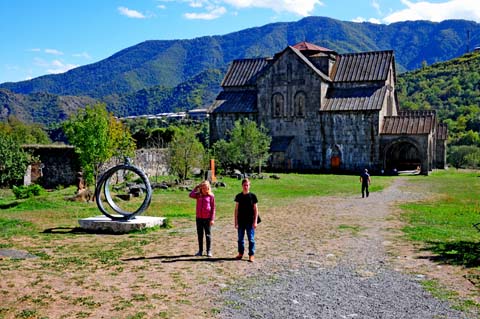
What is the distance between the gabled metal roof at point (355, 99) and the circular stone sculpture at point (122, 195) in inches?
704

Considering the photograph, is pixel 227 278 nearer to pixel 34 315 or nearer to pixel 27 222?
pixel 34 315

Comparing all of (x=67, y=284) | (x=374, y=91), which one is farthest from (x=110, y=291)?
(x=374, y=91)

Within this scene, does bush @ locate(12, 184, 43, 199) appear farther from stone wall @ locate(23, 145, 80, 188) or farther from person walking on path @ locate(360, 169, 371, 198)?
person walking on path @ locate(360, 169, 371, 198)

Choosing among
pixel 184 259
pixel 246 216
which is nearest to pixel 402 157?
pixel 246 216

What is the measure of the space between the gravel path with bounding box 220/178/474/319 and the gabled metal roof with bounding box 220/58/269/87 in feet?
120

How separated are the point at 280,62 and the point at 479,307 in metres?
38.1

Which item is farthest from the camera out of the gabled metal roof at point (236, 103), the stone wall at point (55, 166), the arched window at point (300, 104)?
the gabled metal roof at point (236, 103)

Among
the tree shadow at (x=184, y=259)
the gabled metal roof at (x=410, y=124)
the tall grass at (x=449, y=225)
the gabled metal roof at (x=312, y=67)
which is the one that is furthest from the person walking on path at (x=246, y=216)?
the gabled metal roof at (x=312, y=67)

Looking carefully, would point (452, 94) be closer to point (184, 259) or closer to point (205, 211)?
point (205, 211)

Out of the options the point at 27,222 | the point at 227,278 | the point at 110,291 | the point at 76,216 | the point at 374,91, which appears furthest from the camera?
the point at 374,91

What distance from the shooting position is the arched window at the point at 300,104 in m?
43.9

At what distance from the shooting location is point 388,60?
44.0 m

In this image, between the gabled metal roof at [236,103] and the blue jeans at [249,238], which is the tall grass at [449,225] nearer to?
the blue jeans at [249,238]

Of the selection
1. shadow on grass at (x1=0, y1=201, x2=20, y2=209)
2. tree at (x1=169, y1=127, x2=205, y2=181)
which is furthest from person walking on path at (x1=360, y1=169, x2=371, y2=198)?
shadow on grass at (x1=0, y1=201, x2=20, y2=209)
